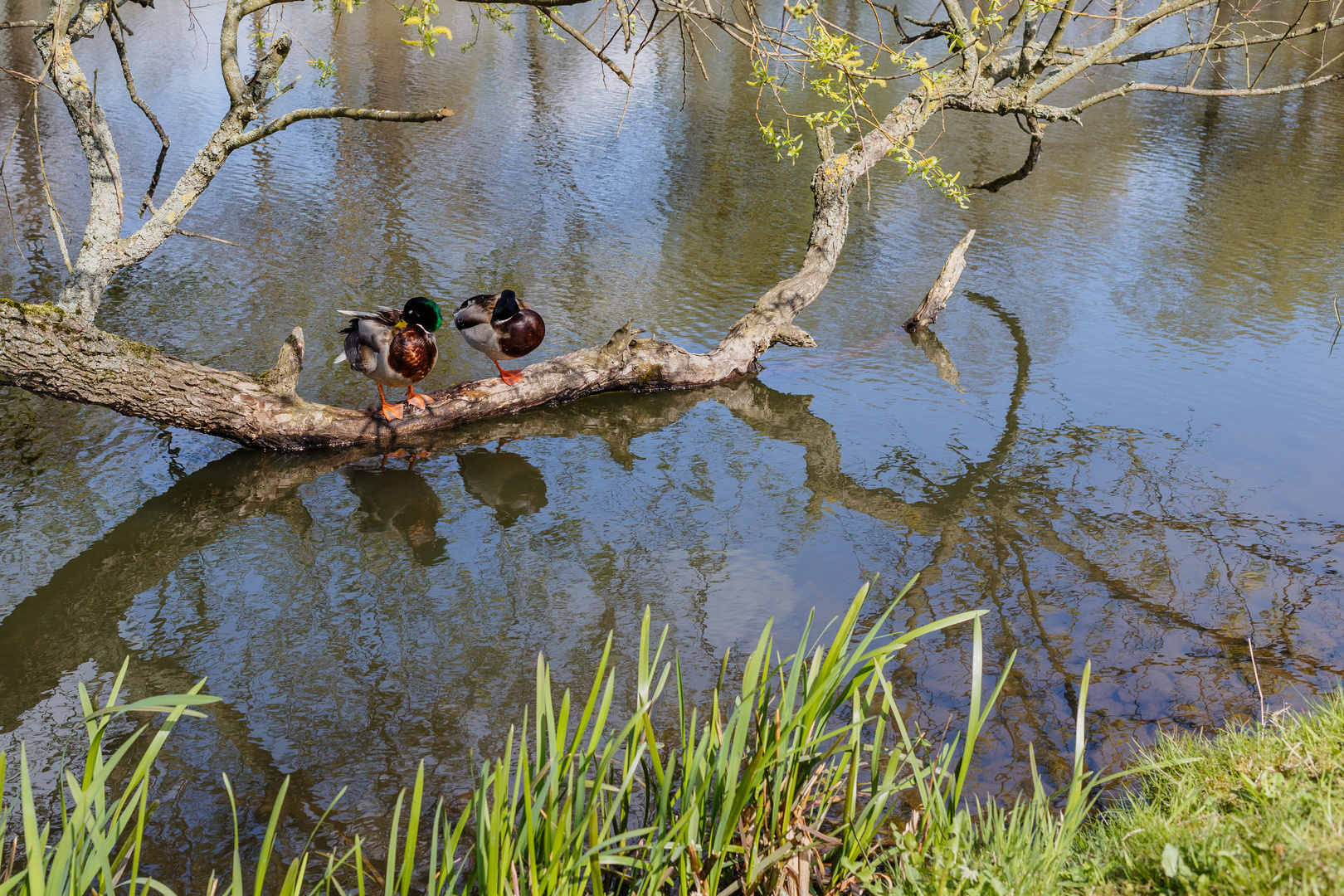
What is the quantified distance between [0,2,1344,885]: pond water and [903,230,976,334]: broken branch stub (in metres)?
0.23

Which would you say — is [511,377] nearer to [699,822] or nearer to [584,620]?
[584,620]

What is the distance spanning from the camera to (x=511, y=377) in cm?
555

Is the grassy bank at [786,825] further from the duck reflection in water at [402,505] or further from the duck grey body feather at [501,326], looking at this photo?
the duck grey body feather at [501,326]

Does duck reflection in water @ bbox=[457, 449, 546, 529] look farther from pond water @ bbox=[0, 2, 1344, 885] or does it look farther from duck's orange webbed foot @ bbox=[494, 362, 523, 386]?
duck's orange webbed foot @ bbox=[494, 362, 523, 386]

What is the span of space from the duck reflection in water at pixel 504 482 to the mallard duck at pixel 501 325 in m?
0.61

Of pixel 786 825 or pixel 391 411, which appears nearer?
pixel 786 825

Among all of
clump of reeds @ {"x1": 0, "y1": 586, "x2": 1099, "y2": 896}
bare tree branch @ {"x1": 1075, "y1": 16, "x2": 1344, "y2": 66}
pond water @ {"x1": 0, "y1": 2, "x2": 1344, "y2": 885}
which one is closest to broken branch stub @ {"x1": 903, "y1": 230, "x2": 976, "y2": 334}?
pond water @ {"x1": 0, "y1": 2, "x2": 1344, "y2": 885}

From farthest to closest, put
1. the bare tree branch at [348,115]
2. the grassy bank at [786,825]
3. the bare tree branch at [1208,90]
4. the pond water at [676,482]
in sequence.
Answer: the bare tree branch at [1208,90]
the bare tree branch at [348,115]
the pond water at [676,482]
the grassy bank at [786,825]

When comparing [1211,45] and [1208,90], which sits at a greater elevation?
[1211,45]

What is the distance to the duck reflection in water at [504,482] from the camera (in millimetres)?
4754

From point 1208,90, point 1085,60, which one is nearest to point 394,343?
point 1085,60

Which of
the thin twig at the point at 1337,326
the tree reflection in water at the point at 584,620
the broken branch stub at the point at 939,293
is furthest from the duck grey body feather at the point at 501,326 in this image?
the thin twig at the point at 1337,326

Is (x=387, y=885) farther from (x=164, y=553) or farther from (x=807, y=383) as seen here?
(x=807, y=383)

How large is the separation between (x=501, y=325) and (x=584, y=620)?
2.13m
